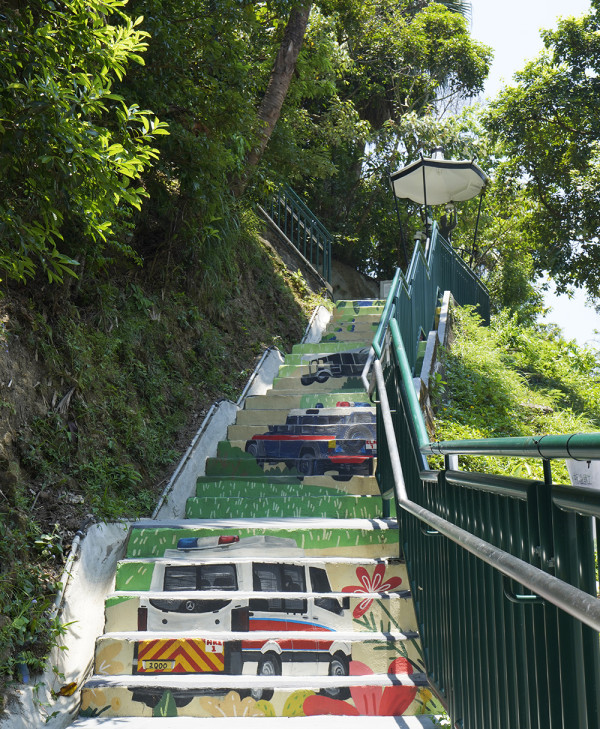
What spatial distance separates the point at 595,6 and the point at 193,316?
10.2 m

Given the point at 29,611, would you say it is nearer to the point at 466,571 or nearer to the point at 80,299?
the point at 466,571

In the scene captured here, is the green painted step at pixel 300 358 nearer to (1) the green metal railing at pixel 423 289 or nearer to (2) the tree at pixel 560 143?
(1) the green metal railing at pixel 423 289

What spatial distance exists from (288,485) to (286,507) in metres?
0.43

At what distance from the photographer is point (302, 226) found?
11.2 metres

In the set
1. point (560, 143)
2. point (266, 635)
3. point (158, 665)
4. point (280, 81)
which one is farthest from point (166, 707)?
point (560, 143)

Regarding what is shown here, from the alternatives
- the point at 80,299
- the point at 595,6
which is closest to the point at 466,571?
the point at 80,299

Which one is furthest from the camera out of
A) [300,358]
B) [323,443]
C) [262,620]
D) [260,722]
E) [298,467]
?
[300,358]

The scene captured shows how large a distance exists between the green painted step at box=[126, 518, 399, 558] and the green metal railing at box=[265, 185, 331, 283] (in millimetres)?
7041

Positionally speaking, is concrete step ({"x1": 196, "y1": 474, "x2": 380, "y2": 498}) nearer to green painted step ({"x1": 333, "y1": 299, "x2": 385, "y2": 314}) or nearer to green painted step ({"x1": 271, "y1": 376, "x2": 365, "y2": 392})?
green painted step ({"x1": 271, "y1": 376, "x2": 365, "y2": 392})

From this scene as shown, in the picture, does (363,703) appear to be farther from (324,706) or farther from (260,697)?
(260,697)

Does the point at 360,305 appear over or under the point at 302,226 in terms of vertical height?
under

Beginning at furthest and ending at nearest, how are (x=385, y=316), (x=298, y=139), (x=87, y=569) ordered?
(x=298, y=139)
(x=385, y=316)
(x=87, y=569)

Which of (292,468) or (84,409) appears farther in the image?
(292,468)

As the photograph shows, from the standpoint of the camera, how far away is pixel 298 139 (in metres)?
10.9
